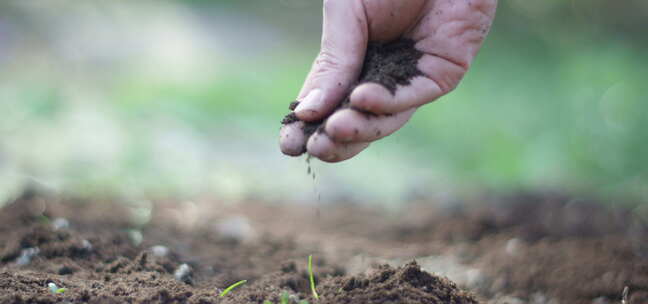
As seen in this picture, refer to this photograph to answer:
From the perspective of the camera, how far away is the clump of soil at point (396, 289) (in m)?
1.71

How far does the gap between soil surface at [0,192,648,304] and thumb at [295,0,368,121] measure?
2.20 feet

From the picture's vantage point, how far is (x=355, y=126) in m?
1.75

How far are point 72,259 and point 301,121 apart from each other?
4.16 feet

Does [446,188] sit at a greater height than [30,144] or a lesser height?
lesser

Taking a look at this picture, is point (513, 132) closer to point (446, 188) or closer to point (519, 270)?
point (446, 188)

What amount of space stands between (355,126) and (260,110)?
4635 mm

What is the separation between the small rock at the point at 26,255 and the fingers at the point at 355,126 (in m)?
1.54

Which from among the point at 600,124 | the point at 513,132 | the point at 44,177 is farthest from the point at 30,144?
the point at 600,124

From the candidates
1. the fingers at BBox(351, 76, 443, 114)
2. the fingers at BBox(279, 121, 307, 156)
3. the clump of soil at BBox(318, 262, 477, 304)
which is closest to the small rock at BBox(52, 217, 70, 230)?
the fingers at BBox(279, 121, 307, 156)

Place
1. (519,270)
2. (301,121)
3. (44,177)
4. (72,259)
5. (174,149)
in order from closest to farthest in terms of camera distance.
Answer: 1. (301,121)
2. (72,259)
3. (519,270)
4. (44,177)
5. (174,149)

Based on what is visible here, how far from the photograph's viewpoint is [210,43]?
318 inches

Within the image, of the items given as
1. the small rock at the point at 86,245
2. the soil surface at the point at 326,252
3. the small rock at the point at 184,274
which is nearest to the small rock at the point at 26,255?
the soil surface at the point at 326,252

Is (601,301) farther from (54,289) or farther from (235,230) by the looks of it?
(54,289)

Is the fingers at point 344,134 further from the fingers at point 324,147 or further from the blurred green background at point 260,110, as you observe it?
the blurred green background at point 260,110
